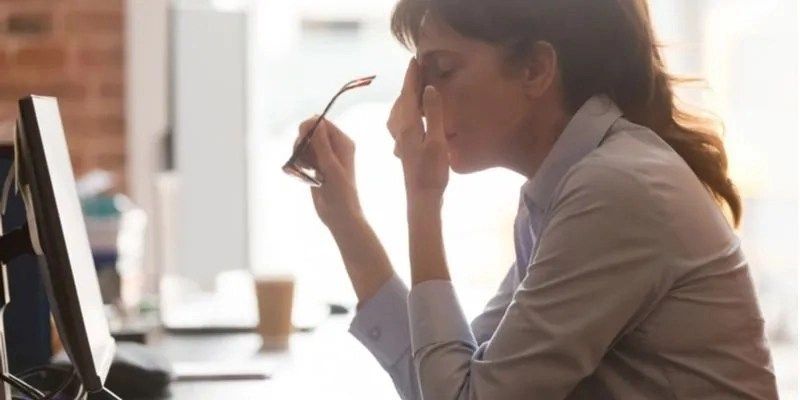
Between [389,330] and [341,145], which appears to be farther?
[341,145]

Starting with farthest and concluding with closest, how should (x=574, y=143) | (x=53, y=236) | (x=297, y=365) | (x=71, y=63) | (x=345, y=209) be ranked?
(x=71, y=63) → (x=297, y=365) → (x=345, y=209) → (x=574, y=143) → (x=53, y=236)

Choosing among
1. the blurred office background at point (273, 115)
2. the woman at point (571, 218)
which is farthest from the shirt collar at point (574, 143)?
the blurred office background at point (273, 115)

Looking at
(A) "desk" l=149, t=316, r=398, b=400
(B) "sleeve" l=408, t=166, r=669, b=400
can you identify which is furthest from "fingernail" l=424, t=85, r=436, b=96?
(A) "desk" l=149, t=316, r=398, b=400

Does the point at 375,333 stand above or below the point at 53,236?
below

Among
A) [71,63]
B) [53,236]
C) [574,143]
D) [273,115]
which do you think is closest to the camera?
[53,236]

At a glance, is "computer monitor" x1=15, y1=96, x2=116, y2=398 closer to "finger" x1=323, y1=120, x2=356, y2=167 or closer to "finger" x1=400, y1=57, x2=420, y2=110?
"finger" x1=400, y1=57, x2=420, y2=110

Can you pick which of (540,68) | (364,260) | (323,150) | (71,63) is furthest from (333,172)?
(71,63)

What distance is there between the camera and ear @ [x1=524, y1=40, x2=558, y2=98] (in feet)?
4.30

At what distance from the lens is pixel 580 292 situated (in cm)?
117

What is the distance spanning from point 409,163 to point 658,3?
10.3 ft

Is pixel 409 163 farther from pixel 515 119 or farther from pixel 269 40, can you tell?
pixel 269 40

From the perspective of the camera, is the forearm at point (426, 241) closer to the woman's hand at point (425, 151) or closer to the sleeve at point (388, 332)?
the woman's hand at point (425, 151)

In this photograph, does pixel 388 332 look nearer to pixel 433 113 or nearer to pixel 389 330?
pixel 389 330

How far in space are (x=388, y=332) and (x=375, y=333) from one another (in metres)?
0.02
